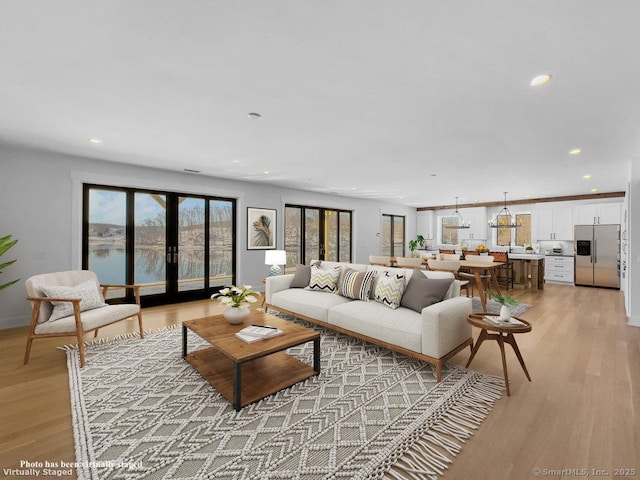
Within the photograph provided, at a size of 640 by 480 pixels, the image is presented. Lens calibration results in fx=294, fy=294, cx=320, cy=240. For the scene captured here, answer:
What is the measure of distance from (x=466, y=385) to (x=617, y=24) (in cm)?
262

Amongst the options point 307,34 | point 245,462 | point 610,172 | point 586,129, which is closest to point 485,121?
point 586,129

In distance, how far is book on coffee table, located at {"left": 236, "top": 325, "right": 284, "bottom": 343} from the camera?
2512mm

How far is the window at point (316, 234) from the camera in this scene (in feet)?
24.3

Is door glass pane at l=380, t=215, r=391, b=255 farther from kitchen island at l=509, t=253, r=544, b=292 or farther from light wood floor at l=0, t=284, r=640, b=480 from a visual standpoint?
light wood floor at l=0, t=284, r=640, b=480

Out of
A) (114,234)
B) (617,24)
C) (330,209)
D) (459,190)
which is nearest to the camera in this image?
(617,24)

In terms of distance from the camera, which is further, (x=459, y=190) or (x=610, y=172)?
(x=459, y=190)

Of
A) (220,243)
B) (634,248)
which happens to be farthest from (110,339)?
(634,248)

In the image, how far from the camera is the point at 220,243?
6.14m

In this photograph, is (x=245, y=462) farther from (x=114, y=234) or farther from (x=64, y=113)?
(x=114, y=234)

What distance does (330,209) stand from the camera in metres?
8.21

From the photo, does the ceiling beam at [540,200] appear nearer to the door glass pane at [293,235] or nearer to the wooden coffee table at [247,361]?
the door glass pane at [293,235]

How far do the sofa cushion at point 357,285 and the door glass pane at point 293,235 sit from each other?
3478mm

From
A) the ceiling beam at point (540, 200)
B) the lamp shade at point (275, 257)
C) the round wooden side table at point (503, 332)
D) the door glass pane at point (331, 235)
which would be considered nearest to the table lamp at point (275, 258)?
the lamp shade at point (275, 257)

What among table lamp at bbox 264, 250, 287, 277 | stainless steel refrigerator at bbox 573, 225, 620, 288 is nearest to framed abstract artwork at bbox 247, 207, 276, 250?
table lamp at bbox 264, 250, 287, 277
